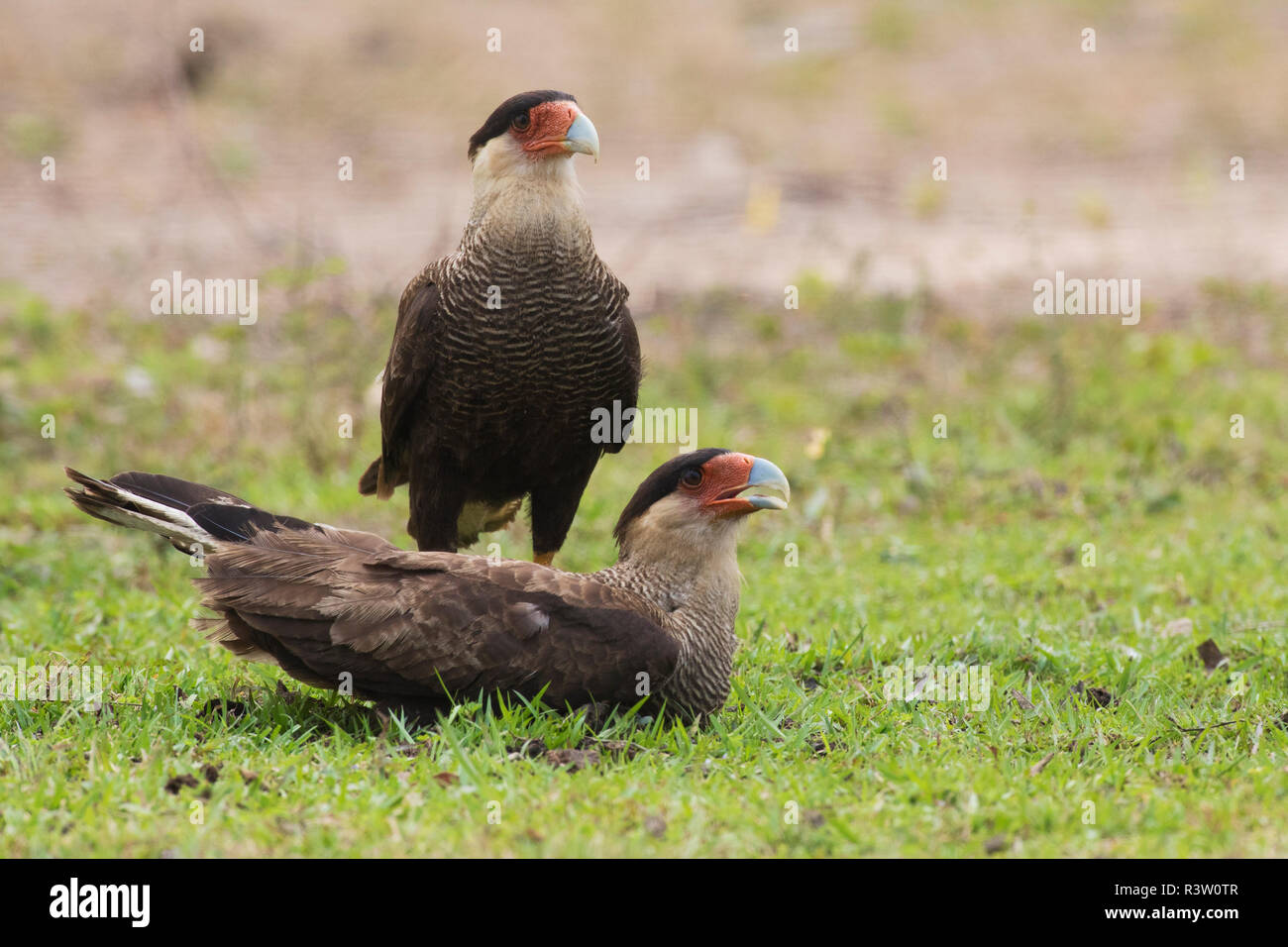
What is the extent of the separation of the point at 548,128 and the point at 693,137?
10721 mm

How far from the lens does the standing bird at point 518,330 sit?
5137 mm

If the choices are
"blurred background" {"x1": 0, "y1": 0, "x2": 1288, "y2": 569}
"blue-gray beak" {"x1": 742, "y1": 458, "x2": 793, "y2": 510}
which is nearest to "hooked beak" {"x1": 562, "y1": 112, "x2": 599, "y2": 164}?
"blue-gray beak" {"x1": 742, "y1": 458, "x2": 793, "y2": 510}

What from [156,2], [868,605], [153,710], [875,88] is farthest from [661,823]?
[156,2]

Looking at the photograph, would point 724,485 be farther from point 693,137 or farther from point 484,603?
point 693,137

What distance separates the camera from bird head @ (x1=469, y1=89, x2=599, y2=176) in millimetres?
5102

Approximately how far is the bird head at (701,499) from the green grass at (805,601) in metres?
0.58

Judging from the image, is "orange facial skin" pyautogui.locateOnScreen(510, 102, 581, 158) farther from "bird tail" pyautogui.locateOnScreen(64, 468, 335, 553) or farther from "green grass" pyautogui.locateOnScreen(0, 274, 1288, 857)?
"green grass" pyautogui.locateOnScreen(0, 274, 1288, 857)

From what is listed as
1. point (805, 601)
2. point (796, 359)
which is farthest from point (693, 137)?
point (805, 601)

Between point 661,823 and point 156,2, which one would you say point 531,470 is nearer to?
point 661,823

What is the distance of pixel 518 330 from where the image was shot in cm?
512

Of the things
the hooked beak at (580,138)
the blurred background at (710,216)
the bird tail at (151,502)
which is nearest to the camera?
the bird tail at (151,502)

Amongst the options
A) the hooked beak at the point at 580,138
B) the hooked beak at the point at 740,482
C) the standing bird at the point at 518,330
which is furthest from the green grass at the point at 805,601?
the hooked beak at the point at 580,138

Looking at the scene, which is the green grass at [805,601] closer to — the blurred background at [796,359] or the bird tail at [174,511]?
the blurred background at [796,359]
